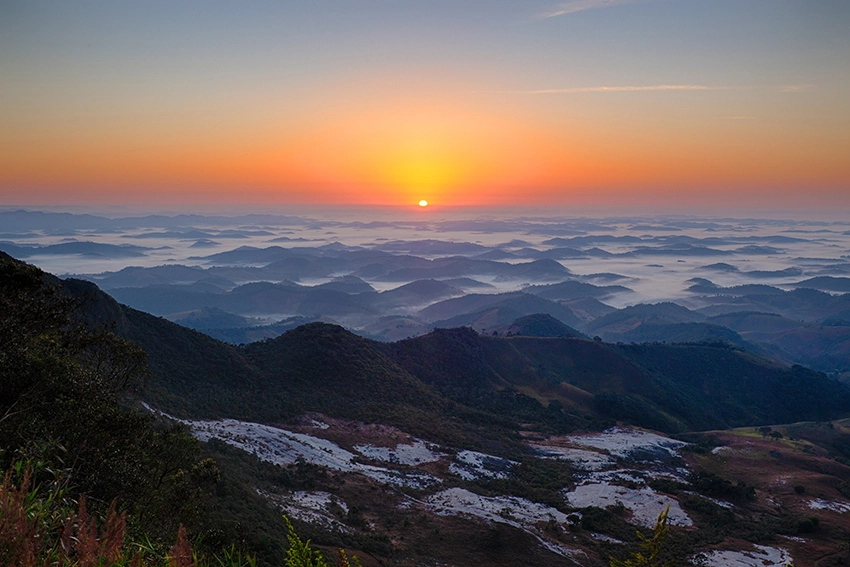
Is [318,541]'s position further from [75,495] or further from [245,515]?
[75,495]

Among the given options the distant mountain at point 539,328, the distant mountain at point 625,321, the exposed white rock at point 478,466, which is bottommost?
the distant mountain at point 625,321

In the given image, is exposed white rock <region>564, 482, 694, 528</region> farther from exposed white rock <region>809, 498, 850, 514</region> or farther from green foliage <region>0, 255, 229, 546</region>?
green foliage <region>0, 255, 229, 546</region>

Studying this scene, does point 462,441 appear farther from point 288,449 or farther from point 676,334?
point 676,334

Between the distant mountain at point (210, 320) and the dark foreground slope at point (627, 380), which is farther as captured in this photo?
the distant mountain at point (210, 320)

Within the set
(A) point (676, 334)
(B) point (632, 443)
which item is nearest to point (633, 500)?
(B) point (632, 443)

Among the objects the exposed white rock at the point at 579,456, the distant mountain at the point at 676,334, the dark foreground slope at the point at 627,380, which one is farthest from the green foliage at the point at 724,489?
the distant mountain at the point at 676,334

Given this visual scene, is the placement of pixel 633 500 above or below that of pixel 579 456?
above

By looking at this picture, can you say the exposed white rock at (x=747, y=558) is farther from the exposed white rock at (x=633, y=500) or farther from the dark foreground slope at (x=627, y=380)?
the dark foreground slope at (x=627, y=380)
